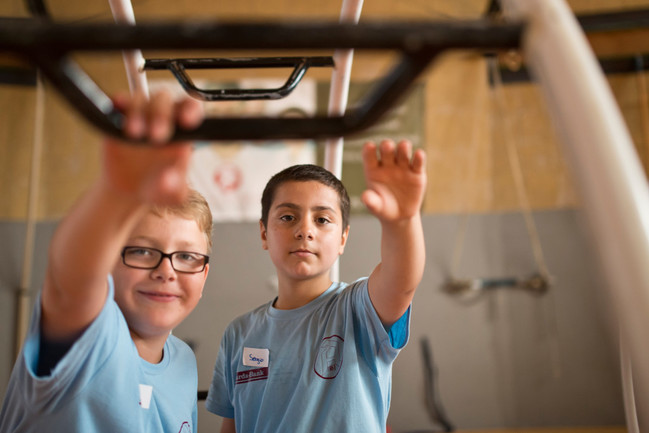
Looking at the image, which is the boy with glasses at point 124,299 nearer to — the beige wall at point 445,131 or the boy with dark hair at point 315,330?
the boy with dark hair at point 315,330

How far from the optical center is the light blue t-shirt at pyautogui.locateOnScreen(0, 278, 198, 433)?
488 millimetres

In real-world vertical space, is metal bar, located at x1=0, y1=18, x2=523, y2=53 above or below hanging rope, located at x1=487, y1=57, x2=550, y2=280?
below

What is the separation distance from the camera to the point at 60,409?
55cm

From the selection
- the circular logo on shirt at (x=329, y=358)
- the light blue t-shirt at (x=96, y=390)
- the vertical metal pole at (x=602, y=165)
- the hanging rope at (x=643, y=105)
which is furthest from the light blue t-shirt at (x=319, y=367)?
the hanging rope at (x=643, y=105)

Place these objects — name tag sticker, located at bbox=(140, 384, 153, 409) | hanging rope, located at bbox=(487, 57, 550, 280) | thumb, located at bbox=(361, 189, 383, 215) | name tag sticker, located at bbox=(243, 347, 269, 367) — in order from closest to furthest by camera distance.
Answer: thumb, located at bbox=(361, 189, 383, 215)
name tag sticker, located at bbox=(140, 384, 153, 409)
name tag sticker, located at bbox=(243, 347, 269, 367)
hanging rope, located at bbox=(487, 57, 550, 280)

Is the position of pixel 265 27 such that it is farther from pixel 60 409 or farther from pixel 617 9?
pixel 617 9

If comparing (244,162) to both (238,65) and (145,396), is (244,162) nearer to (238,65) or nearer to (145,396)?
(238,65)

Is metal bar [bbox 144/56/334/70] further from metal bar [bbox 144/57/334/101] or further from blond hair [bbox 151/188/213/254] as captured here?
blond hair [bbox 151/188/213/254]

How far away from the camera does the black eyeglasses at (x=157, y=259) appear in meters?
0.68

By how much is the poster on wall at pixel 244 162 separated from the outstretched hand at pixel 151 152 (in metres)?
2.18

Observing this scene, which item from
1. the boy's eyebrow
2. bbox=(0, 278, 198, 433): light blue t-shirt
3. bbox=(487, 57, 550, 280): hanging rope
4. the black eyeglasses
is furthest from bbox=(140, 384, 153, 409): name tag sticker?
bbox=(487, 57, 550, 280): hanging rope

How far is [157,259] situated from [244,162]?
6.44ft

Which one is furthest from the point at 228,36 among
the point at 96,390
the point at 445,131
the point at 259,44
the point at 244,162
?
the point at 445,131

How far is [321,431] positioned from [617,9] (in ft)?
9.29
